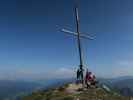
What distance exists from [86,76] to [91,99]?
908cm

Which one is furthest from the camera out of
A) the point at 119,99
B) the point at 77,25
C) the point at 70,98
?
the point at 77,25

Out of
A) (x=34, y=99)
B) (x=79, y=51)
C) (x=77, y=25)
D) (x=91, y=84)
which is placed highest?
(x=77, y=25)

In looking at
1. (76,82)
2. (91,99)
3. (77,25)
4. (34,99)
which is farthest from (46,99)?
(77,25)

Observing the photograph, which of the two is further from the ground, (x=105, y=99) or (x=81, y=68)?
(x=81, y=68)

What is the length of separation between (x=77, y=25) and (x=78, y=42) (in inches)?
152

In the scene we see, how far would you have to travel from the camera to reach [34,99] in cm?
3950

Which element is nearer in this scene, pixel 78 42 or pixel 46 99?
pixel 46 99

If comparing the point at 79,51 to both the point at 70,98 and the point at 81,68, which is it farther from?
the point at 70,98

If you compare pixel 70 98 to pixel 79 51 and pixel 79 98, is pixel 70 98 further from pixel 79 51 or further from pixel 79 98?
pixel 79 51

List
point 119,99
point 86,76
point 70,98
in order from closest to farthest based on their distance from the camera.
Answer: point 70,98 → point 119,99 → point 86,76

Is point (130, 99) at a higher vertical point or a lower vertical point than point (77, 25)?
lower

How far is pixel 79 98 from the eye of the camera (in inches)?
1286

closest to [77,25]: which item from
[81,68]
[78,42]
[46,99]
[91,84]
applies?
[78,42]

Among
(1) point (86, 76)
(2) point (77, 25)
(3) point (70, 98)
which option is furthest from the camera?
(2) point (77, 25)
